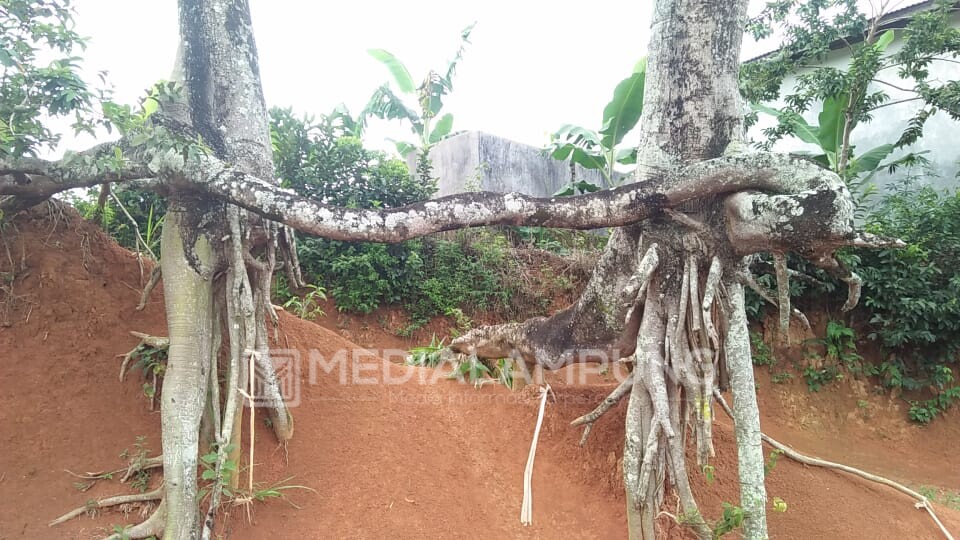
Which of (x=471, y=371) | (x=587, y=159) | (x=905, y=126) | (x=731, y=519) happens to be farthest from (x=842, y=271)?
(x=905, y=126)

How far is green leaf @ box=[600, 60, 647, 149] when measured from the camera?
7.76 meters

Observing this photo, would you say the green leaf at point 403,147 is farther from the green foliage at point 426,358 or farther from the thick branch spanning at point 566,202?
the thick branch spanning at point 566,202

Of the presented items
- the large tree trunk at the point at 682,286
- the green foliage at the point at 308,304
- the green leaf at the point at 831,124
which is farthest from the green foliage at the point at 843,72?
the green foliage at the point at 308,304

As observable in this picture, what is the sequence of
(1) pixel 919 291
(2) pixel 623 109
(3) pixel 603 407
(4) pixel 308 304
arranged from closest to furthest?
(3) pixel 603 407, (1) pixel 919 291, (4) pixel 308 304, (2) pixel 623 109

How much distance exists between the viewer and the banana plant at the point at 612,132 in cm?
786

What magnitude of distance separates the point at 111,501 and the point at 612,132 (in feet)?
25.2

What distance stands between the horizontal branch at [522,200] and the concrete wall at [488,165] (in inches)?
249

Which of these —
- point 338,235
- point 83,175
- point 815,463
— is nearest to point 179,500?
point 338,235

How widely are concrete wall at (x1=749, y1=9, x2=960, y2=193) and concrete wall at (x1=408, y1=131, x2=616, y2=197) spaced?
4.13m

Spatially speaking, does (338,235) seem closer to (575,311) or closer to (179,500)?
(179,500)

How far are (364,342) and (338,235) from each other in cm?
497

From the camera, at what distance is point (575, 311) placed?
13.5ft

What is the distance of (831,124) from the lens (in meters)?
7.46

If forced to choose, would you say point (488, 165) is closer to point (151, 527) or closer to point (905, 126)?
point (905, 126)
